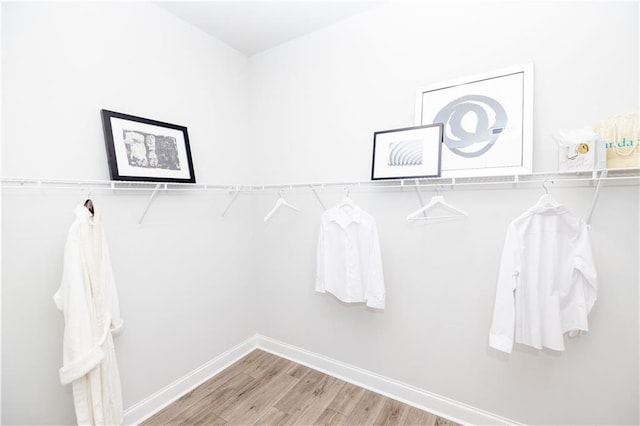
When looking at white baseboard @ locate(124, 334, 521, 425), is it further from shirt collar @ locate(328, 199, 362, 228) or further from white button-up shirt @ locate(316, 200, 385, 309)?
shirt collar @ locate(328, 199, 362, 228)

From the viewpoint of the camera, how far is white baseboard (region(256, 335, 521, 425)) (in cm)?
172

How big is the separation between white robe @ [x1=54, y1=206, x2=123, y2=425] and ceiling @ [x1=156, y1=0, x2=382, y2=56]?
4.86 ft

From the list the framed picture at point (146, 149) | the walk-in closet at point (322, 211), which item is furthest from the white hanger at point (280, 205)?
the framed picture at point (146, 149)

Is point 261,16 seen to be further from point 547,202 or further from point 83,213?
point 547,202

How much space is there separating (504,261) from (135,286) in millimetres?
2120

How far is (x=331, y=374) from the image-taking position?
7.22 ft

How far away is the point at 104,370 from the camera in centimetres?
136

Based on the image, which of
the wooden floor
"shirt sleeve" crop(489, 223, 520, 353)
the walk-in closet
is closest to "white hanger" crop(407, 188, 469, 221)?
the walk-in closet

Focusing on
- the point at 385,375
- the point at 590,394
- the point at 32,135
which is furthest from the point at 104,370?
the point at 590,394

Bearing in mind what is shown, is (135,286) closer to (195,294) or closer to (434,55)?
(195,294)

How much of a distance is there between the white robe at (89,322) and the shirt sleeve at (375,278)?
4.56 feet

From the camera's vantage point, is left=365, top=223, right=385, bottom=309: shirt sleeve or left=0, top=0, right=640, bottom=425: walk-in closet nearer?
left=0, top=0, right=640, bottom=425: walk-in closet

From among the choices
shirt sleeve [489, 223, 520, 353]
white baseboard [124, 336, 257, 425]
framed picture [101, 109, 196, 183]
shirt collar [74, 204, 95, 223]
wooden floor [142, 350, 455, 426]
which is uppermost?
framed picture [101, 109, 196, 183]

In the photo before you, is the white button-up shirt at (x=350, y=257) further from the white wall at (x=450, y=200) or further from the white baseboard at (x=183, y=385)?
the white baseboard at (x=183, y=385)
